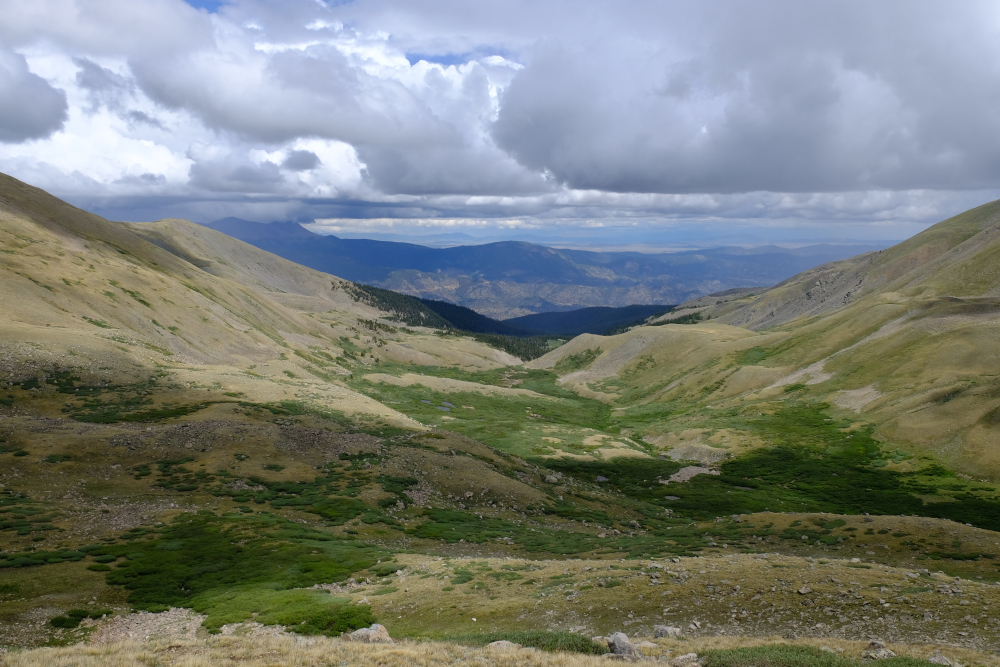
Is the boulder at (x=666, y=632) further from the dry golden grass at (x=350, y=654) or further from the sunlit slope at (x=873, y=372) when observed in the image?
the sunlit slope at (x=873, y=372)

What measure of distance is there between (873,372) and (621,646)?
321ft

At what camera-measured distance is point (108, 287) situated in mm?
100688

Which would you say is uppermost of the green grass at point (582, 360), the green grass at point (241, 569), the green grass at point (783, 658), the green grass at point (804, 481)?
the green grass at point (783, 658)

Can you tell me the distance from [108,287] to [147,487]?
270 feet

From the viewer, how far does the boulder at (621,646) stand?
57.2ft

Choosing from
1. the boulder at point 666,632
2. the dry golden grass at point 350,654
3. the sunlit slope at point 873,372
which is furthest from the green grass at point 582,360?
the dry golden grass at point 350,654

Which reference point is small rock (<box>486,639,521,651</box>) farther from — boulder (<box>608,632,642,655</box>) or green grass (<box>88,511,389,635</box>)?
green grass (<box>88,511,389,635</box>)

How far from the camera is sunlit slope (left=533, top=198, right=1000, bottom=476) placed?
2731 inches

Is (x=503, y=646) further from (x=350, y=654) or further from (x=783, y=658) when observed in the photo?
(x=783, y=658)

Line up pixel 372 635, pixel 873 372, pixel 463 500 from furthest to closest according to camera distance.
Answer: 1. pixel 873 372
2. pixel 463 500
3. pixel 372 635

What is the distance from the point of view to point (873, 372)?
91.9 metres

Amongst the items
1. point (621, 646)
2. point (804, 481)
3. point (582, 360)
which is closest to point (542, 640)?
point (621, 646)

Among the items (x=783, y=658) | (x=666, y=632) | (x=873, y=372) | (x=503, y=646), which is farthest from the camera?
(x=873, y=372)

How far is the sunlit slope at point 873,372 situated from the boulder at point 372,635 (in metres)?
71.5
